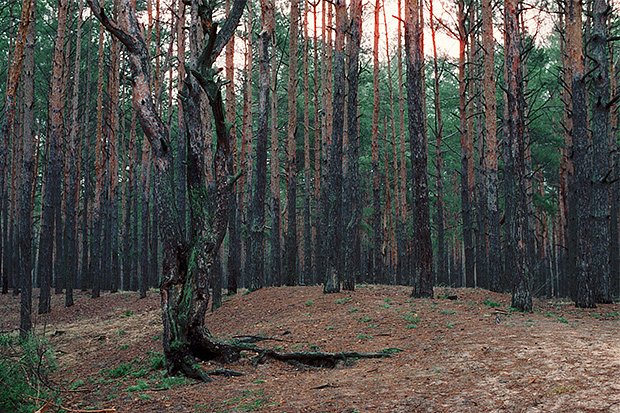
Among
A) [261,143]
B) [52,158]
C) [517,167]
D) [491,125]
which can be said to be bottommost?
[517,167]

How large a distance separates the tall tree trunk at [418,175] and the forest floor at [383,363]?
2.51 feet

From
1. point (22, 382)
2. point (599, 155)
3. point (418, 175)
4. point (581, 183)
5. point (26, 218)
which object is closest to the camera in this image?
point (22, 382)

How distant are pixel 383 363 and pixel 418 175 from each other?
6786mm

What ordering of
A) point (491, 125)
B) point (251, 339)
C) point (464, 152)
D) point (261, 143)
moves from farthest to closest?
point (464, 152) → point (491, 125) → point (261, 143) → point (251, 339)

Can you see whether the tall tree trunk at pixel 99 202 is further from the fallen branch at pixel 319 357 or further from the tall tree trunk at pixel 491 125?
the fallen branch at pixel 319 357

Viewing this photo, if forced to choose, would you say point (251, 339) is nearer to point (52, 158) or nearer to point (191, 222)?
point (191, 222)

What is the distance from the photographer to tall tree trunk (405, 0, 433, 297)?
13633 mm

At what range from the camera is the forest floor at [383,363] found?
582cm

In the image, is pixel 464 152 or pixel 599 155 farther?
pixel 464 152

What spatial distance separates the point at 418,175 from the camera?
13.8 metres

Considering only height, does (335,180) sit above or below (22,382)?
above

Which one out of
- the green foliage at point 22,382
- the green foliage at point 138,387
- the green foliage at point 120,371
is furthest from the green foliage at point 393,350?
the green foliage at point 22,382

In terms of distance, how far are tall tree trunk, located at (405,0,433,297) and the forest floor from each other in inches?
30.1

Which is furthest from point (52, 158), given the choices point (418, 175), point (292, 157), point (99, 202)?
point (418, 175)
